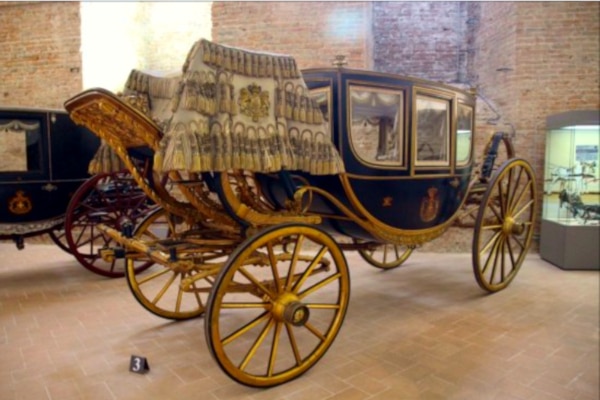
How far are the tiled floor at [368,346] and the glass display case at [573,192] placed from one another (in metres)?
0.45

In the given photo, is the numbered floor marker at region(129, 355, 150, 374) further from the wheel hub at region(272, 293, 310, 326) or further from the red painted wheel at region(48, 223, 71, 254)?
the red painted wheel at region(48, 223, 71, 254)

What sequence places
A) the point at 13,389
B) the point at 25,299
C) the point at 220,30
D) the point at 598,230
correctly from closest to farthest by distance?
1. the point at 13,389
2. the point at 25,299
3. the point at 598,230
4. the point at 220,30

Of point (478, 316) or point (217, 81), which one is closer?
point (217, 81)

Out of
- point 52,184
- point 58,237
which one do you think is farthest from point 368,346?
point 58,237

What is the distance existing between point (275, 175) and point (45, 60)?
19.2 feet

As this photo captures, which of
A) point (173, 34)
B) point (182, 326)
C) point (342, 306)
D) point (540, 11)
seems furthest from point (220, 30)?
point (342, 306)

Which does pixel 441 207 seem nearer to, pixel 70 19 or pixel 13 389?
pixel 13 389

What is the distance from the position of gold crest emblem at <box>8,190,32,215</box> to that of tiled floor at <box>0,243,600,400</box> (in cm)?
77

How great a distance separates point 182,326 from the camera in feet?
11.2

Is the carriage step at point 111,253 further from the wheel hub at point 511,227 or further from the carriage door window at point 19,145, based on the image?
the wheel hub at point 511,227

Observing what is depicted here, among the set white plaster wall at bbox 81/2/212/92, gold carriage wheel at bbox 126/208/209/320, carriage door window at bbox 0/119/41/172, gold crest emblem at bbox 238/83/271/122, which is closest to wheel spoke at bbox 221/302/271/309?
gold carriage wheel at bbox 126/208/209/320

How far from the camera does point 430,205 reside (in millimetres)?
3688

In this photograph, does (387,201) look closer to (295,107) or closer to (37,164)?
(295,107)

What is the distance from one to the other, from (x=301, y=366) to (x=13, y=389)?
161 centimetres
